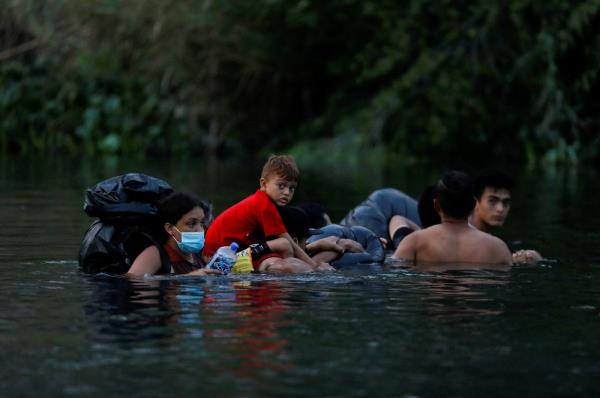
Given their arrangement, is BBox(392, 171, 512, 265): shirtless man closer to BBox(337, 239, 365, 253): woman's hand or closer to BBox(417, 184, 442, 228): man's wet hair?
BBox(337, 239, 365, 253): woman's hand

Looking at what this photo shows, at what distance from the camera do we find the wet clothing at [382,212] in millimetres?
15672

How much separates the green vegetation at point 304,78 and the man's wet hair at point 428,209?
15997 mm

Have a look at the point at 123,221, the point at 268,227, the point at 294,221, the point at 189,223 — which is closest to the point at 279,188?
the point at 268,227

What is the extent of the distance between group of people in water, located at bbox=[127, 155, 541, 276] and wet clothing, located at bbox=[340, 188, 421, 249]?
26.9 inches

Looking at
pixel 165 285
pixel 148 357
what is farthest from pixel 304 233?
pixel 148 357

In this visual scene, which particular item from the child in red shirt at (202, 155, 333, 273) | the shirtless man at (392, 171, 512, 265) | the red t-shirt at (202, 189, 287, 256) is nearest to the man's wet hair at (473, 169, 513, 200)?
the shirtless man at (392, 171, 512, 265)

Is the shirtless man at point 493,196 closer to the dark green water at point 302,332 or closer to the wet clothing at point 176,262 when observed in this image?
the dark green water at point 302,332

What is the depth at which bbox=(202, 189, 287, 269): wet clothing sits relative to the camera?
1243cm

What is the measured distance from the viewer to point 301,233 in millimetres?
13078

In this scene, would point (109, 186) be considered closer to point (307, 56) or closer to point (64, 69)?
point (307, 56)

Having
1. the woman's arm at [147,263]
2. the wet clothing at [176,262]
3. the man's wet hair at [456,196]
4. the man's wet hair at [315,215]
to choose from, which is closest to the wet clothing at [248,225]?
the wet clothing at [176,262]

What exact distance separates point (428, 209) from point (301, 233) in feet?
8.04

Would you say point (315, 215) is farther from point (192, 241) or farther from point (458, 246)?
point (192, 241)

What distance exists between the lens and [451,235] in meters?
13.3
